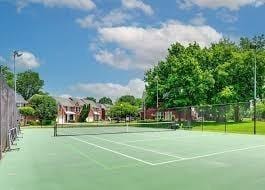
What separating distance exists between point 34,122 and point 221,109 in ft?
161

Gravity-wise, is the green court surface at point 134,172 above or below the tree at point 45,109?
below

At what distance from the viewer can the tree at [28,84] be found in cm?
13688

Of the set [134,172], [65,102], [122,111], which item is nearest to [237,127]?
[134,172]

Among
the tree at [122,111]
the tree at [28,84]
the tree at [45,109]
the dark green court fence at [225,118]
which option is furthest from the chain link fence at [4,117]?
the tree at [28,84]

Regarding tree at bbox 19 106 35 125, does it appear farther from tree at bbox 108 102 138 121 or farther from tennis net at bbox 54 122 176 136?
tennis net at bbox 54 122 176 136

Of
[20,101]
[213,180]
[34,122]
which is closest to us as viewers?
[213,180]

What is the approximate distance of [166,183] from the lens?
993cm

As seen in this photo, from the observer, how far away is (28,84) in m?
138

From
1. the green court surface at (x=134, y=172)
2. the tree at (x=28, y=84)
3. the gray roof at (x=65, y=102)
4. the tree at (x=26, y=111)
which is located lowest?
the green court surface at (x=134, y=172)

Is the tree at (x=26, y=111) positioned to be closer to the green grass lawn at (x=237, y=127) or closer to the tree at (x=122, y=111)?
the tree at (x=122, y=111)

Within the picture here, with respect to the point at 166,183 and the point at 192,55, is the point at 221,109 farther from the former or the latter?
the point at 166,183

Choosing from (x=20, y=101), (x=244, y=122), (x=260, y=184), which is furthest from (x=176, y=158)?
(x=20, y=101)

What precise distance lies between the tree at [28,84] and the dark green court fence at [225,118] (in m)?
90.6

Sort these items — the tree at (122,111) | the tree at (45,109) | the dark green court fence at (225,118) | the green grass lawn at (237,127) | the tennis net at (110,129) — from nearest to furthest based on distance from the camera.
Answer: the tennis net at (110,129)
the green grass lawn at (237,127)
the dark green court fence at (225,118)
the tree at (45,109)
the tree at (122,111)
